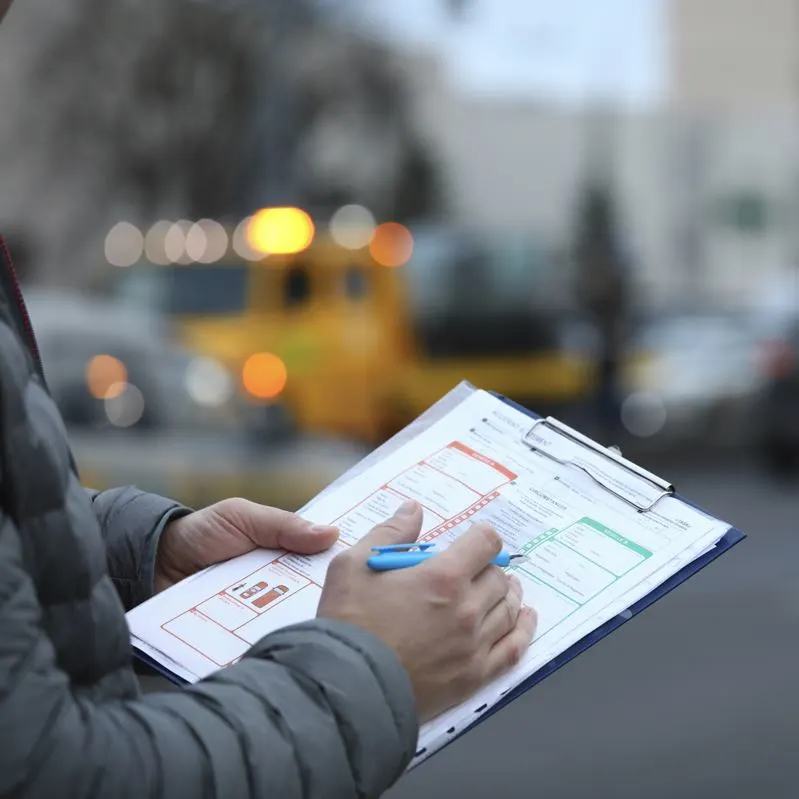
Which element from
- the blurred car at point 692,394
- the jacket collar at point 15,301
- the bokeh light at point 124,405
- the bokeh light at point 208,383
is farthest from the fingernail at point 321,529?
the blurred car at point 692,394

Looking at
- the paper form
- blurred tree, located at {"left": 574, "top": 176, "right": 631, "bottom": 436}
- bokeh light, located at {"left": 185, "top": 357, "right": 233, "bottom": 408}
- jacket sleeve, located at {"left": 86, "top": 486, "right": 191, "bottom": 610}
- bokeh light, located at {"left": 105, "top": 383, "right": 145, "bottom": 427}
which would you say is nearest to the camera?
the paper form

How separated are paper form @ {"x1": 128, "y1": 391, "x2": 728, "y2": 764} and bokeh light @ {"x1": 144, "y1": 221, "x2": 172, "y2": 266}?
1127 cm

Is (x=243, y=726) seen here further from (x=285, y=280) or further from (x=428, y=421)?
(x=285, y=280)

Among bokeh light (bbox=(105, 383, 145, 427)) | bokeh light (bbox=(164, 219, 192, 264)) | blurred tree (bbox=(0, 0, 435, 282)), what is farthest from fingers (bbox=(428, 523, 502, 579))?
blurred tree (bbox=(0, 0, 435, 282))

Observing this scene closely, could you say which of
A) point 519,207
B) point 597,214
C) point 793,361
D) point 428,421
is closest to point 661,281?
point 519,207

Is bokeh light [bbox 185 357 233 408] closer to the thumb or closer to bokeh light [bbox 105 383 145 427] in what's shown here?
bokeh light [bbox 105 383 145 427]

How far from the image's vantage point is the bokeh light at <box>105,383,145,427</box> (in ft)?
23.9

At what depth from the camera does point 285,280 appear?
12273mm

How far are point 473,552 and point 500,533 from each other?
7.8 inches

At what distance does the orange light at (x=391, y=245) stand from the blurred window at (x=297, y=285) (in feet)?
2.57

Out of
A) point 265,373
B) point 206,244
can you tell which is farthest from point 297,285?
point 265,373

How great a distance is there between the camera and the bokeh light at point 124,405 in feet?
23.9

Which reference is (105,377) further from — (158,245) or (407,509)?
(407,509)

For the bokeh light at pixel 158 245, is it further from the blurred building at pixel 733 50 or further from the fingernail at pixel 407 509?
the blurred building at pixel 733 50
